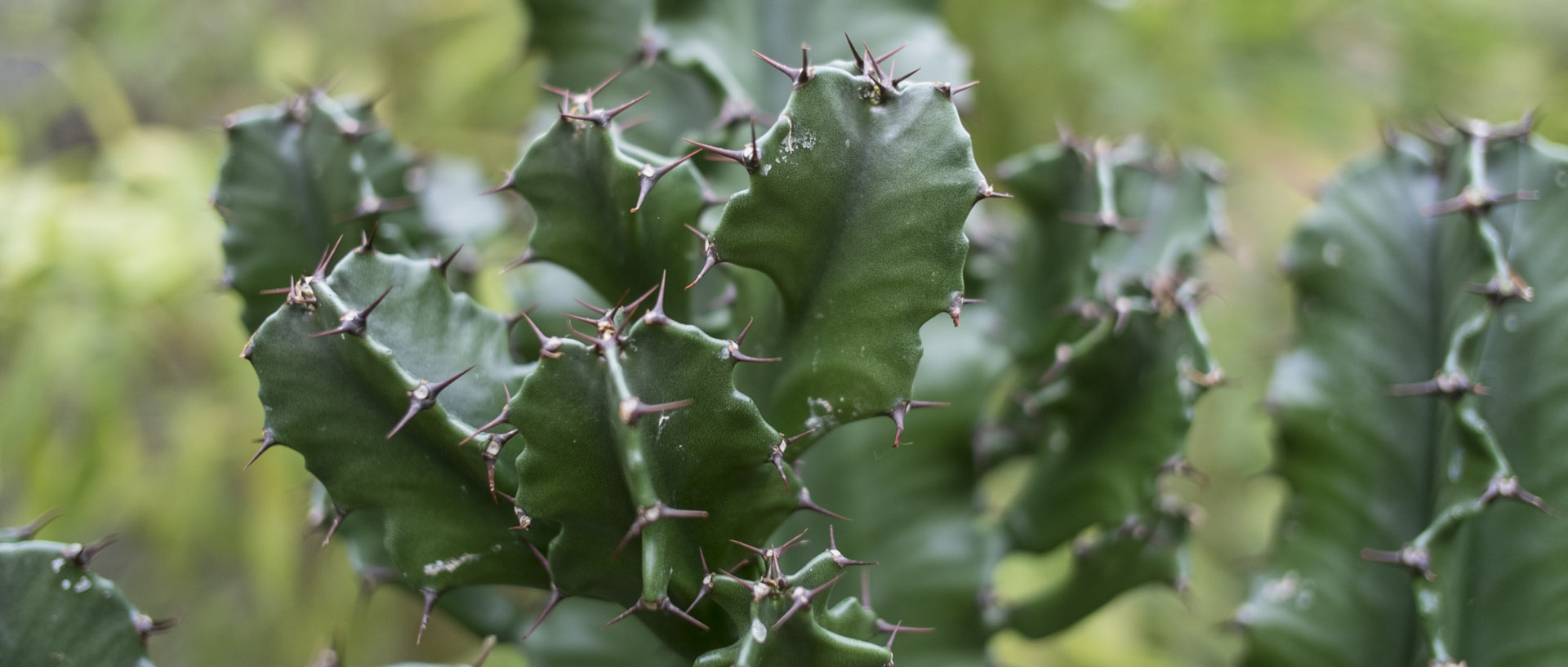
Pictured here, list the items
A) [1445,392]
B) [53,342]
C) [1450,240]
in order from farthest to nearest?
[53,342] → [1450,240] → [1445,392]

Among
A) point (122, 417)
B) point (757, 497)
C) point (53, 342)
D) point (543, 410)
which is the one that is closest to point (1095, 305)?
point (757, 497)

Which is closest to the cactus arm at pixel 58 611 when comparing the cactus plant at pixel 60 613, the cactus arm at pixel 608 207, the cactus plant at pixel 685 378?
the cactus plant at pixel 60 613

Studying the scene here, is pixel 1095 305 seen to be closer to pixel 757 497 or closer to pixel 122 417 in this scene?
pixel 757 497

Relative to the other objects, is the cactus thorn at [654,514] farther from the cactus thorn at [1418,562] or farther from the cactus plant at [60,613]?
the cactus thorn at [1418,562]

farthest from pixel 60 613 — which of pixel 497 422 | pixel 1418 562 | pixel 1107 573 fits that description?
pixel 1418 562

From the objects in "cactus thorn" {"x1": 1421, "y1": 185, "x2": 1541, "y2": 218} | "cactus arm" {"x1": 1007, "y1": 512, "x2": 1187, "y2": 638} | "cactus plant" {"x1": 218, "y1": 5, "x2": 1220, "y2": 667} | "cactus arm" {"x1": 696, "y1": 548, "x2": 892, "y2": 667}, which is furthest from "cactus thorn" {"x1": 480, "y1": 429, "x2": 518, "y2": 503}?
"cactus thorn" {"x1": 1421, "y1": 185, "x2": 1541, "y2": 218}
